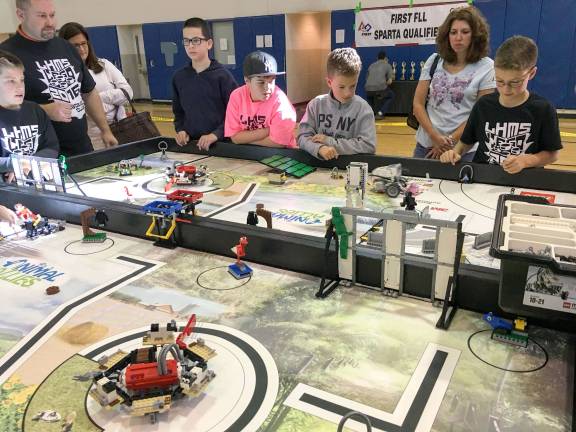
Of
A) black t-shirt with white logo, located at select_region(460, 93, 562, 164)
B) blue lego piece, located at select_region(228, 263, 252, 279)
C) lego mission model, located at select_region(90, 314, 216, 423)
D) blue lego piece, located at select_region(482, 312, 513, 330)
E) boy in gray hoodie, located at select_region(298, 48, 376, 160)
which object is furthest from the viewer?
boy in gray hoodie, located at select_region(298, 48, 376, 160)

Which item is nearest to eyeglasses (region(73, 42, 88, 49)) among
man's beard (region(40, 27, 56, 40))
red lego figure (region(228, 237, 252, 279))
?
man's beard (region(40, 27, 56, 40))

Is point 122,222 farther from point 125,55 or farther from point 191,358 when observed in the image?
point 125,55

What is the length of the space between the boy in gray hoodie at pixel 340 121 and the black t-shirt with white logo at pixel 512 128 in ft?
1.33

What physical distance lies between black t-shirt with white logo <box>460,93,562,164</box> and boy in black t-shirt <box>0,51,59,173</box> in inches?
66.9

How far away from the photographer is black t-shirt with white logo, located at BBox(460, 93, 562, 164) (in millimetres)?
1665

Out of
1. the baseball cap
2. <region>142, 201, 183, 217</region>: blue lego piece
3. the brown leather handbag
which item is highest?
the baseball cap

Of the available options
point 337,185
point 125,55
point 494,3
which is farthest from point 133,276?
point 125,55

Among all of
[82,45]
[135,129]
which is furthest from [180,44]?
[135,129]

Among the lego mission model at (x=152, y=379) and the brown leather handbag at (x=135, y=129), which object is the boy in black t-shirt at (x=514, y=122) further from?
the brown leather handbag at (x=135, y=129)

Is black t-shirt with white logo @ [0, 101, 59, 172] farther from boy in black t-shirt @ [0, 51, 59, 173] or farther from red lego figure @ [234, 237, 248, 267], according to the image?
red lego figure @ [234, 237, 248, 267]

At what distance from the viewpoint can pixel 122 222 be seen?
4.71 ft

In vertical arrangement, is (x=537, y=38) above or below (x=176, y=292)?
above

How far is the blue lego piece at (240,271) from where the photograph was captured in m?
1.17

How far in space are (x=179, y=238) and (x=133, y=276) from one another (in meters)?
0.19
